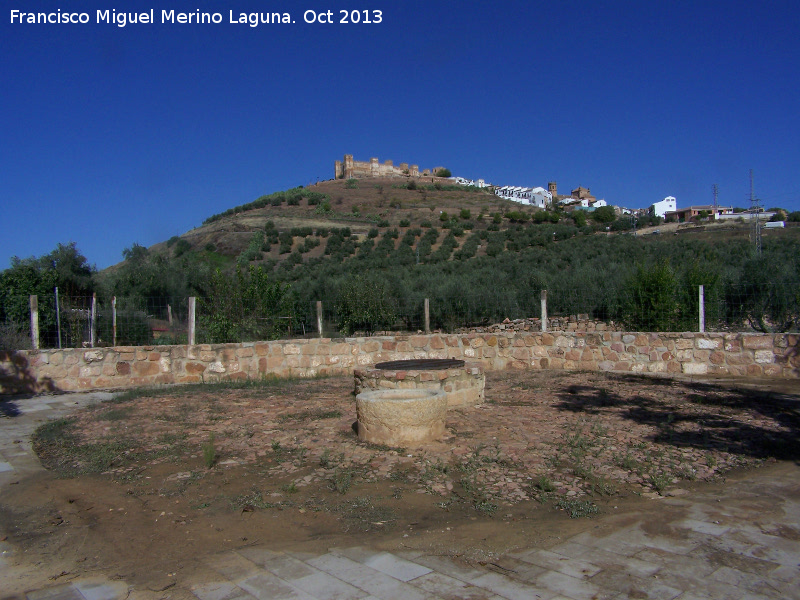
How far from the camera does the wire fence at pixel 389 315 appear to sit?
1241cm

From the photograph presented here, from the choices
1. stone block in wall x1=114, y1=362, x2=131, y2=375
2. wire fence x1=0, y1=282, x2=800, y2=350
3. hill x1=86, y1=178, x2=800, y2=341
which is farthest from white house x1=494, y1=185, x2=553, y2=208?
stone block in wall x1=114, y1=362, x2=131, y2=375

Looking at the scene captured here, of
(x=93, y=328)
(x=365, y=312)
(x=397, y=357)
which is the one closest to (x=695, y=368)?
(x=397, y=357)

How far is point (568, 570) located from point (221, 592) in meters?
1.99

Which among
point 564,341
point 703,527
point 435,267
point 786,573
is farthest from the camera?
point 435,267

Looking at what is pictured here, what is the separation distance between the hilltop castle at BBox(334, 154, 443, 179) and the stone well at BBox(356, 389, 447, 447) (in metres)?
76.1

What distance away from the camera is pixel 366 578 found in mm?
3275

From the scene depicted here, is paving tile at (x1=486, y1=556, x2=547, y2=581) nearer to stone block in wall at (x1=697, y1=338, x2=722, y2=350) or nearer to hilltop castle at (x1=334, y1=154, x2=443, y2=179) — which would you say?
stone block in wall at (x1=697, y1=338, x2=722, y2=350)

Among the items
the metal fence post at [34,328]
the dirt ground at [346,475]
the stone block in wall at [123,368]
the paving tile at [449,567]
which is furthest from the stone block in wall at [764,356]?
the metal fence post at [34,328]

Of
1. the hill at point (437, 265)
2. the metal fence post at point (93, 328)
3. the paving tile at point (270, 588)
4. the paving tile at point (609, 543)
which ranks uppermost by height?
the hill at point (437, 265)

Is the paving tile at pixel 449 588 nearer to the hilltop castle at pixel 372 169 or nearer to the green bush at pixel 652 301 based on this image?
the green bush at pixel 652 301

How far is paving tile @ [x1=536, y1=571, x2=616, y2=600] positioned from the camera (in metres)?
3.02

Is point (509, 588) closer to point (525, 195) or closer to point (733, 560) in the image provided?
point (733, 560)

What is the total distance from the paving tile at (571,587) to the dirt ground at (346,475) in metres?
0.46

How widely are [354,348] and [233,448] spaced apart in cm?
650
